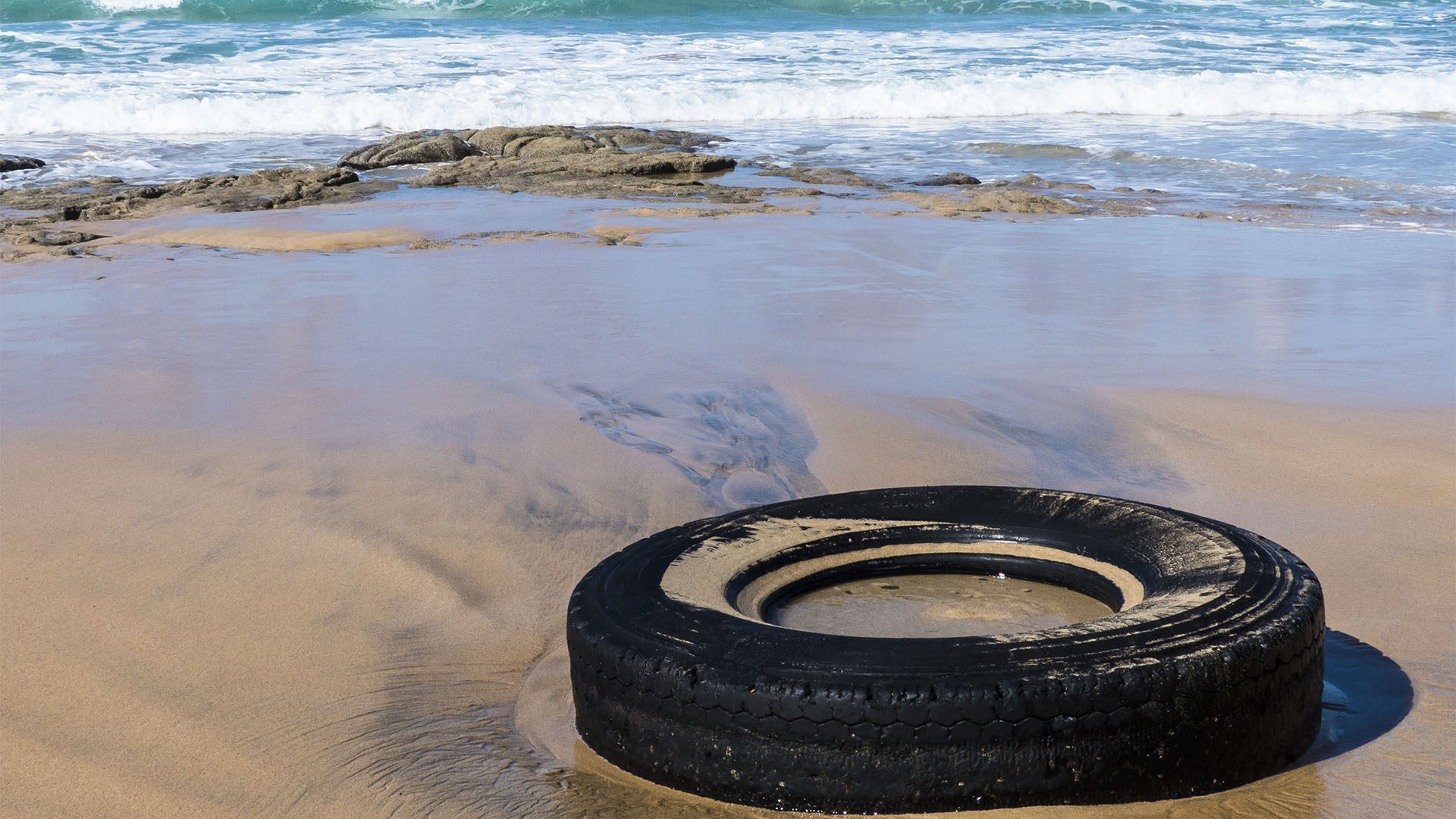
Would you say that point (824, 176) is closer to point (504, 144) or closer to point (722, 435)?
point (504, 144)

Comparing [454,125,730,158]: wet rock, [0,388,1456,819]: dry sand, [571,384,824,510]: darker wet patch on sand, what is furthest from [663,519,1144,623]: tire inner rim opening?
[454,125,730,158]: wet rock

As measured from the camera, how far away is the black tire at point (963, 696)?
1.78 metres

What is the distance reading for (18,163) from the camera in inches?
527

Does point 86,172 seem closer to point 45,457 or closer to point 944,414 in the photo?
point 45,457

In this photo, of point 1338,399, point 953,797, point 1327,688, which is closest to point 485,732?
point 953,797

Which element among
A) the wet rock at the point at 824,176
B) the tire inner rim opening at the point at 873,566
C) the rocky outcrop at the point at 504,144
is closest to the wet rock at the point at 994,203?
the wet rock at the point at 824,176

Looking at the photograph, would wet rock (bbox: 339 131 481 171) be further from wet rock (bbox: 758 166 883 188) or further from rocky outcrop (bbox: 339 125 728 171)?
wet rock (bbox: 758 166 883 188)

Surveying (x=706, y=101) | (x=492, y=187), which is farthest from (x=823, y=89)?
(x=492, y=187)

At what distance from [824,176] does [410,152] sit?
476 centimetres

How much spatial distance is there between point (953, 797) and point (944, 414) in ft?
7.56

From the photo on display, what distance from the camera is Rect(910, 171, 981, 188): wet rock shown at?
1091 cm

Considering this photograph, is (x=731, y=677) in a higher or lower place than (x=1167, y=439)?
higher

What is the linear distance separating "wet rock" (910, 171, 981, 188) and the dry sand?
6954mm

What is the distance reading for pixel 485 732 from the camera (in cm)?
222
